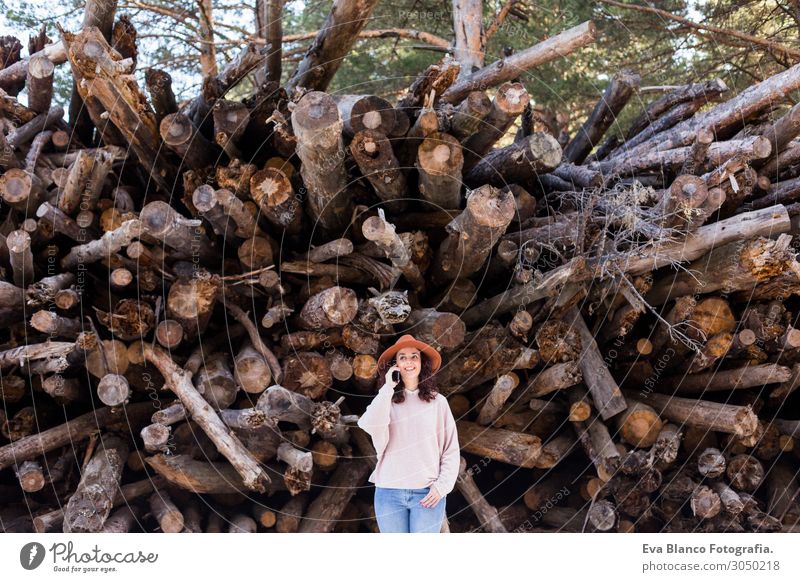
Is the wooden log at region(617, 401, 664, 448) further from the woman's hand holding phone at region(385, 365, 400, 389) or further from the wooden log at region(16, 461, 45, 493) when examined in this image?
the wooden log at region(16, 461, 45, 493)

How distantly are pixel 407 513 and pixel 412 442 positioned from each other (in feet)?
0.94

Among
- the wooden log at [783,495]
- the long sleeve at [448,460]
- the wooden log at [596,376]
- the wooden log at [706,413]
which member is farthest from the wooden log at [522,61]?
the wooden log at [783,495]

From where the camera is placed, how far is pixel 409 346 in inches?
113

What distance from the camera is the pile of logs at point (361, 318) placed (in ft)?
10.4

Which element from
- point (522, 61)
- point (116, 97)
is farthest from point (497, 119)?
point (116, 97)

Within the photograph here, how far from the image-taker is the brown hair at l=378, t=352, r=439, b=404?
2873mm

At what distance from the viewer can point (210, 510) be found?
338 cm

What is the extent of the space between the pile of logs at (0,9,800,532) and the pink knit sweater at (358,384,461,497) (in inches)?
11.8

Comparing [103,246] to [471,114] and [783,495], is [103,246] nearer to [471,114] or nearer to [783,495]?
[471,114]

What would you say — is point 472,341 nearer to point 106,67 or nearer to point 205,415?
point 205,415

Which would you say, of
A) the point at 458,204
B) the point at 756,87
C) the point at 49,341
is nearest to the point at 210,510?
the point at 49,341

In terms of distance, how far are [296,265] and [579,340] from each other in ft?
4.61

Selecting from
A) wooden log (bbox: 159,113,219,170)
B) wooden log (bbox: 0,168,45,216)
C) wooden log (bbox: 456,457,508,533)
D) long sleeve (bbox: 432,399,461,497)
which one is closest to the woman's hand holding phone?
long sleeve (bbox: 432,399,461,497)
